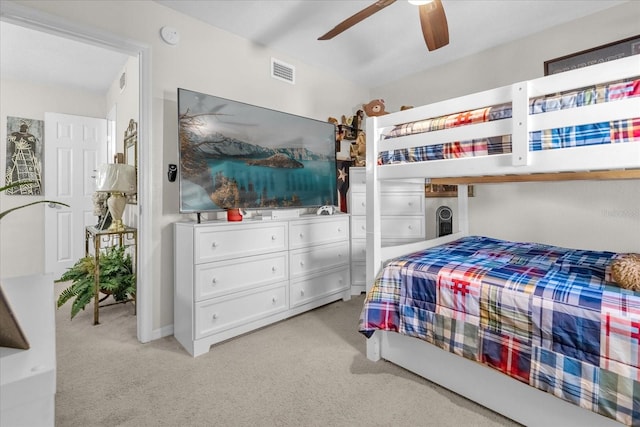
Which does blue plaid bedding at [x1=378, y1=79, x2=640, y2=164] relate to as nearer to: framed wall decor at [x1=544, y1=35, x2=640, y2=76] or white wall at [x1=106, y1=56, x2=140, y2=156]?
framed wall decor at [x1=544, y1=35, x2=640, y2=76]

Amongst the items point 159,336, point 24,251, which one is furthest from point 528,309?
point 24,251

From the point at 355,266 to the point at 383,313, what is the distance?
5.70ft

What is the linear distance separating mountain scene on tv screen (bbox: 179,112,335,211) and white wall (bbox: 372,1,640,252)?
1.54 metres

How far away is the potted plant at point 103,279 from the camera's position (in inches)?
110

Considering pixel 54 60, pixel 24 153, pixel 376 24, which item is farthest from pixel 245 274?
pixel 24 153

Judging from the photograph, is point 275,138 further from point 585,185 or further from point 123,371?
point 585,185

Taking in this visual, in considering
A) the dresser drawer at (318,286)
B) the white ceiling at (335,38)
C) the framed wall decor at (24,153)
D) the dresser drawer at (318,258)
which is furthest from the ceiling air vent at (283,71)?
the framed wall decor at (24,153)

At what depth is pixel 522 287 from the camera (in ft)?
4.56

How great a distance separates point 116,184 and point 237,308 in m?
1.67

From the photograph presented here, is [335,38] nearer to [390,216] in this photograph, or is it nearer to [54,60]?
[390,216]

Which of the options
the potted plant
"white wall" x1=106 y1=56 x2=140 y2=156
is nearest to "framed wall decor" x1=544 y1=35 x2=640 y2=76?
"white wall" x1=106 y1=56 x2=140 y2=156

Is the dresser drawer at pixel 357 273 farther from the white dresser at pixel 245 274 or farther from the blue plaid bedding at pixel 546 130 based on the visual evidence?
the blue plaid bedding at pixel 546 130

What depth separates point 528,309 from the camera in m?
1.34

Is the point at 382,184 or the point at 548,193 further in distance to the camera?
the point at 382,184
